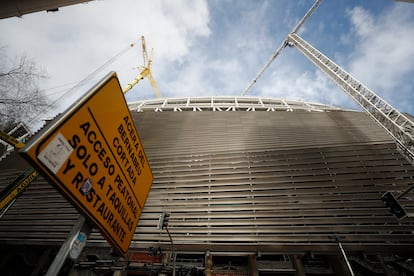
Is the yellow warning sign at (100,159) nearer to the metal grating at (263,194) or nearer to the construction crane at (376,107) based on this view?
the metal grating at (263,194)

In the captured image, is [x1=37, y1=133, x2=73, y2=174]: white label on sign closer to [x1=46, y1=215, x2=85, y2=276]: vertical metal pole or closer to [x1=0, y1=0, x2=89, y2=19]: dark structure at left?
[x1=46, y1=215, x2=85, y2=276]: vertical metal pole

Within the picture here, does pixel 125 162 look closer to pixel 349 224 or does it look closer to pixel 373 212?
pixel 349 224

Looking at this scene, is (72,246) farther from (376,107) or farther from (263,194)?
(376,107)

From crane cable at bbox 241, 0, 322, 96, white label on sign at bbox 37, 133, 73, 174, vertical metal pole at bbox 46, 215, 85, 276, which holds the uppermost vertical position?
crane cable at bbox 241, 0, 322, 96

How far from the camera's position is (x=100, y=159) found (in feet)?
7.55

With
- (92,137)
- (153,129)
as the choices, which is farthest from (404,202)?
(153,129)

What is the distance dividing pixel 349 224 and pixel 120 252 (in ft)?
34.2

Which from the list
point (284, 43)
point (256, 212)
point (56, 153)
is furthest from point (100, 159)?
point (284, 43)

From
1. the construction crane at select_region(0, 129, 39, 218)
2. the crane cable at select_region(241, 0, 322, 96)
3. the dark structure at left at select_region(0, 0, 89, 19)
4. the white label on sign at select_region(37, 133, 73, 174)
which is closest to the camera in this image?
the white label on sign at select_region(37, 133, 73, 174)

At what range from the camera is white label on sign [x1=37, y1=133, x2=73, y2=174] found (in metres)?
1.57

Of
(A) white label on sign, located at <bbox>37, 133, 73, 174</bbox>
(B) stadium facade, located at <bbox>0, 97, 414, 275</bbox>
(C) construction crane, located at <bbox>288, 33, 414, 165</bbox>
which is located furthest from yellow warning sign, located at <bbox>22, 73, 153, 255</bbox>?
(C) construction crane, located at <bbox>288, 33, 414, 165</bbox>

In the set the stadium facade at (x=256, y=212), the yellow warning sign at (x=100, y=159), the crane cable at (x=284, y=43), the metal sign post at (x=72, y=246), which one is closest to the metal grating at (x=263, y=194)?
the stadium facade at (x=256, y=212)

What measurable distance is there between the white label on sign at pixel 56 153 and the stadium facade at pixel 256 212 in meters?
8.65

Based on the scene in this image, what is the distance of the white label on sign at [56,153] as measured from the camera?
1574 millimetres
